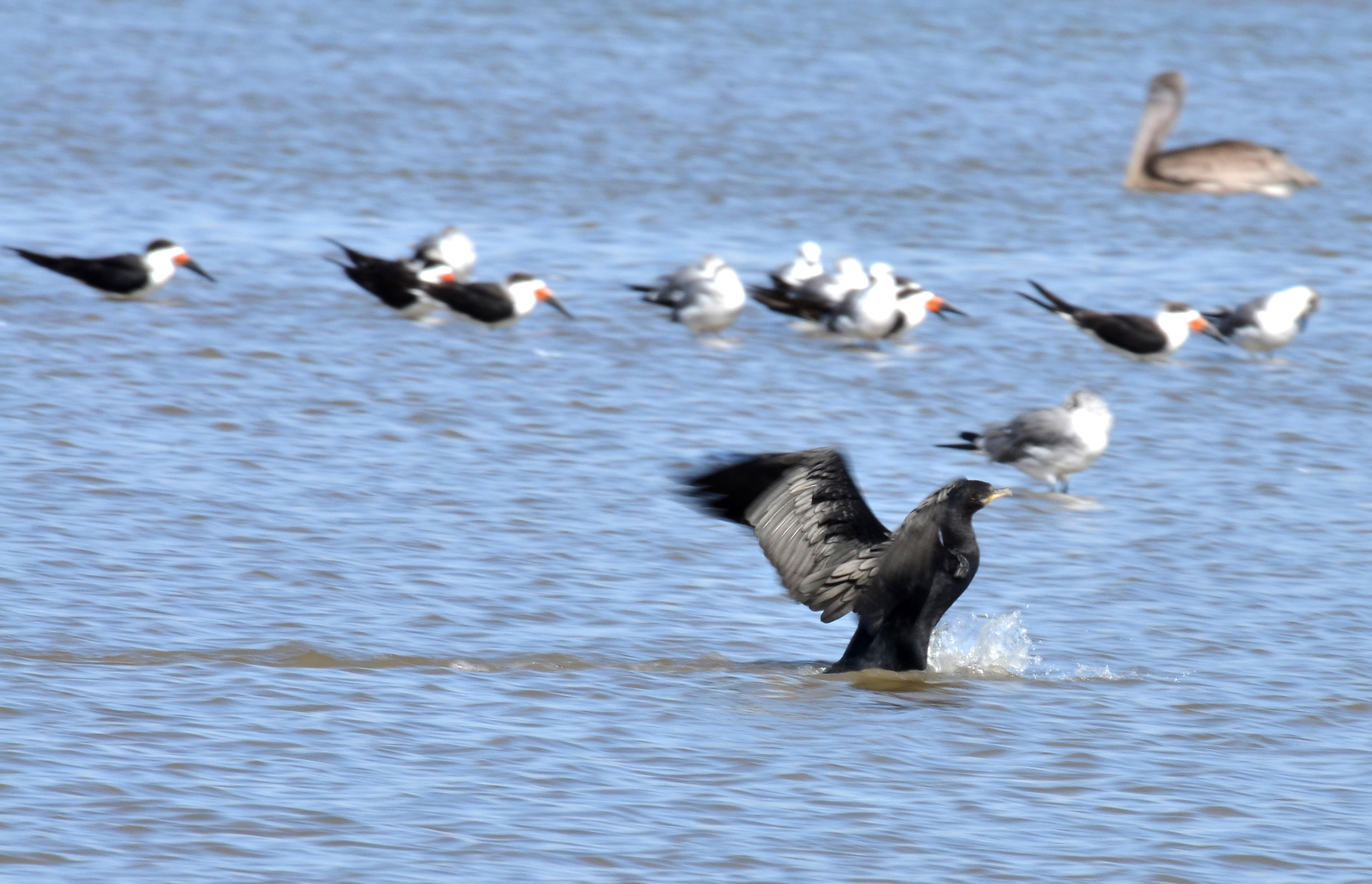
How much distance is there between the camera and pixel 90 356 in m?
11.2

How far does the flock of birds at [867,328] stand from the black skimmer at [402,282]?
1cm

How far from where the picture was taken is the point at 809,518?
6.71m

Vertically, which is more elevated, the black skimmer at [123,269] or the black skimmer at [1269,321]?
the black skimmer at [1269,321]

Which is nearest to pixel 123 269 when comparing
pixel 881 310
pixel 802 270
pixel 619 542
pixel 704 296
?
Result: pixel 704 296

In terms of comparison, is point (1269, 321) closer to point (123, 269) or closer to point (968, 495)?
point (968, 495)

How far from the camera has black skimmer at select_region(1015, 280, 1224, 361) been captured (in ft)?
41.3

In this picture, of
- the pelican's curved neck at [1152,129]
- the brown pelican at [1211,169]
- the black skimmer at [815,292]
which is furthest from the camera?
the pelican's curved neck at [1152,129]

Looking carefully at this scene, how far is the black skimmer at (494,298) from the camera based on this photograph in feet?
42.7

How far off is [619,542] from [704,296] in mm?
4869

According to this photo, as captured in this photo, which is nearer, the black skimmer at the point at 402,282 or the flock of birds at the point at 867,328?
the flock of birds at the point at 867,328

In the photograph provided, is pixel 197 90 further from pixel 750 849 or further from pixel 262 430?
pixel 750 849

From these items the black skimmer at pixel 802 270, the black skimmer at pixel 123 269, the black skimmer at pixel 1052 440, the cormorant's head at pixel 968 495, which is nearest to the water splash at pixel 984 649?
the cormorant's head at pixel 968 495

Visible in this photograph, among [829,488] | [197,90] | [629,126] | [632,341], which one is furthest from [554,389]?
[197,90]

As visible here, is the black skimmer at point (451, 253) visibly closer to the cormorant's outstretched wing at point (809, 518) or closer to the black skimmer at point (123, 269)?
the black skimmer at point (123, 269)
